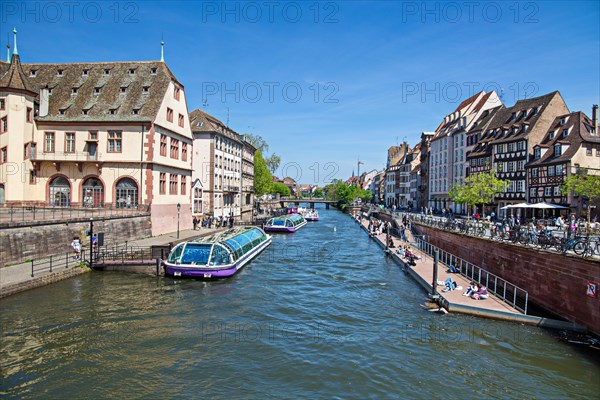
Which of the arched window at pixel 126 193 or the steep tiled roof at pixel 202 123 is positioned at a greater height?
the steep tiled roof at pixel 202 123

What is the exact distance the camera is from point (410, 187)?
98000mm

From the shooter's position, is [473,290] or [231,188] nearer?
[473,290]

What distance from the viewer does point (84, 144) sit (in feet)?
125

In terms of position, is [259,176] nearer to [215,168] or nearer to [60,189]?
[215,168]

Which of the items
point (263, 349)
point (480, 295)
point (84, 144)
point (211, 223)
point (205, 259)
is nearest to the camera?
point (263, 349)

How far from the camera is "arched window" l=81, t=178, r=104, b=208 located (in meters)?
38.1

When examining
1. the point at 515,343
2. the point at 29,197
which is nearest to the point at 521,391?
the point at 515,343

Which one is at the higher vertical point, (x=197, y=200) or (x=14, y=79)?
(x=14, y=79)

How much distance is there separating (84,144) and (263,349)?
3070cm

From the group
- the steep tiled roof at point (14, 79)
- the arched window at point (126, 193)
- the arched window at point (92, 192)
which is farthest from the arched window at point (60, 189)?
the steep tiled roof at point (14, 79)

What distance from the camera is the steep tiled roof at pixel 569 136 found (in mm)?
41219

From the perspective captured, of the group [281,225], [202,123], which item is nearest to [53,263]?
[281,225]

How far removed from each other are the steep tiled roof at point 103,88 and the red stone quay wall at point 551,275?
2918 centimetres

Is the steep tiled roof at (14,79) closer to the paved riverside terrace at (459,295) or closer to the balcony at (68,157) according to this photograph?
the balcony at (68,157)
